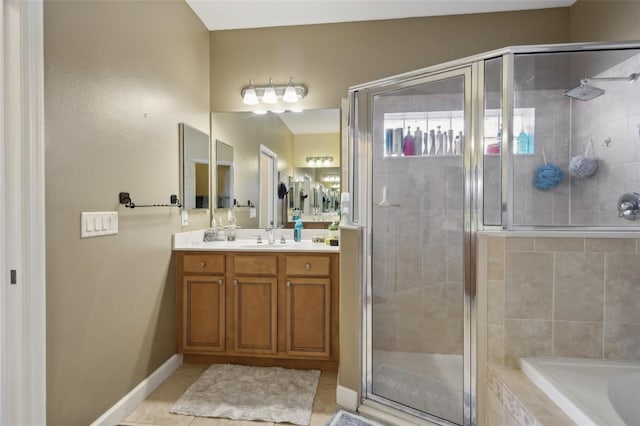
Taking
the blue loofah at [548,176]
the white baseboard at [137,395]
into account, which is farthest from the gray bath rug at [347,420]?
the blue loofah at [548,176]

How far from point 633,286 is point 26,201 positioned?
2.47 m

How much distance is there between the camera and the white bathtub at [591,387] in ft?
3.73

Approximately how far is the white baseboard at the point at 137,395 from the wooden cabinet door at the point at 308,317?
80 centimetres

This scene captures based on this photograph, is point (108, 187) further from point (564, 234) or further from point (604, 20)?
point (604, 20)

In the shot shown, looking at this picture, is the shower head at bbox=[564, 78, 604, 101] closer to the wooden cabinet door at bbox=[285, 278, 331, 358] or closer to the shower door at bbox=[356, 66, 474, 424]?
the shower door at bbox=[356, 66, 474, 424]

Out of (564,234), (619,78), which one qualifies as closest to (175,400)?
(564,234)

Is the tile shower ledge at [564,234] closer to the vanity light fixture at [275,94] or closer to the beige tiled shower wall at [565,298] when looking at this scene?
the beige tiled shower wall at [565,298]

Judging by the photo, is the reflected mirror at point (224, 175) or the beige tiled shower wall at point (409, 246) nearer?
the beige tiled shower wall at point (409, 246)

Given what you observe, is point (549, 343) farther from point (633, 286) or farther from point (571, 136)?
point (571, 136)

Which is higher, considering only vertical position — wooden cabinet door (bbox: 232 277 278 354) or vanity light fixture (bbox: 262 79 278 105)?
vanity light fixture (bbox: 262 79 278 105)

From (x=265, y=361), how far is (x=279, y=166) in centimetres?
156

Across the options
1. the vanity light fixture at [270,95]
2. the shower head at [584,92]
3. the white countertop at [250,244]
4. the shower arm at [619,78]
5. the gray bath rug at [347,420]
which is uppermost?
the vanity light fixture at [270,95]

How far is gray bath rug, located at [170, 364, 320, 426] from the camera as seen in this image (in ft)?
6.19

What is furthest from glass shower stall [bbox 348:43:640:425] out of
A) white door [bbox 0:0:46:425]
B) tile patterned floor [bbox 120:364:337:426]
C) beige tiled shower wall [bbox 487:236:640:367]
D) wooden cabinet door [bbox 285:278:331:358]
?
white door [bbox 0:0:46:425]
